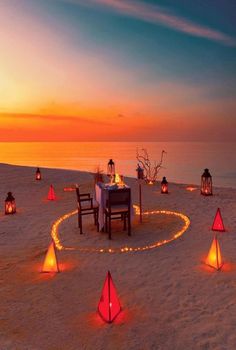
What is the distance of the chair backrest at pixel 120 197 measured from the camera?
8274 millimetres

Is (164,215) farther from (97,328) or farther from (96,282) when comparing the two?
(97,328)

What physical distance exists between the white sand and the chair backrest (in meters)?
1.01

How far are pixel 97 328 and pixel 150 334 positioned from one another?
83 centimetres

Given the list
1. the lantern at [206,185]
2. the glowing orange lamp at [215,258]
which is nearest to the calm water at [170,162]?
the lantern at [206,185]

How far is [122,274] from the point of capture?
6.25 metres

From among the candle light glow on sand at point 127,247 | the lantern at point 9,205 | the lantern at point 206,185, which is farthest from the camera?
the lantern at point 206,185

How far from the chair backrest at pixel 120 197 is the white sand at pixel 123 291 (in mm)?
1012

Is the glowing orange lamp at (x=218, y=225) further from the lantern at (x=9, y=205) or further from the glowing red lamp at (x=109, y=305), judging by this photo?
the lantern at (x=9, y=205)

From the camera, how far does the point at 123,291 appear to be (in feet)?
18.3

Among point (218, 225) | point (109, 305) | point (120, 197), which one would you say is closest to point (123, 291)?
point (109, 305)

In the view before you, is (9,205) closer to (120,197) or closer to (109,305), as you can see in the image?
(120,197)

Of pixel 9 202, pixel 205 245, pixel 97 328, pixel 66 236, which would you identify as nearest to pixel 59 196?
pixel 9 202

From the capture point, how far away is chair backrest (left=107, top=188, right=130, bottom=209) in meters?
8.27

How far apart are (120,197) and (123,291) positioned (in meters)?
3.33
